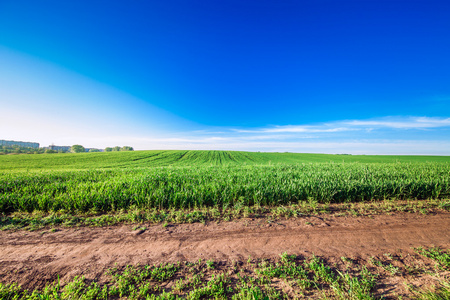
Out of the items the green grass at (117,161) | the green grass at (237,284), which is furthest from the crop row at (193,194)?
the green grass at (117,161)

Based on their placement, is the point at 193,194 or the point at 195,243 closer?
the point at 195,243

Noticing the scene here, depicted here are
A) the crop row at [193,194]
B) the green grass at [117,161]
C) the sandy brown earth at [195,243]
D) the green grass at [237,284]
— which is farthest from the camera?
the green grass at [117,161]

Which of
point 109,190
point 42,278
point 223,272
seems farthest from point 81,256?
point 109,190

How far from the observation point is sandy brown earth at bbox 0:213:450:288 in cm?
311

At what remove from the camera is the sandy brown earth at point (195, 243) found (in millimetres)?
3105

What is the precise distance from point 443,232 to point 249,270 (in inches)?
218

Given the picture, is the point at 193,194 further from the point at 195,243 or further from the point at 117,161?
the point at 117,161

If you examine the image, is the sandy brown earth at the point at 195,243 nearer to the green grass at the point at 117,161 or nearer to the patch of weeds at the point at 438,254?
the patch of weeds at the point at 438,254

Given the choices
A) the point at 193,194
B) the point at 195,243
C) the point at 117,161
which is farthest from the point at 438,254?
the point at 117,161

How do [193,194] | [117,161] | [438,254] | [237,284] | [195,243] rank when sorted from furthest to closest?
[117,161] → [193,194] → [195,243] → [438,254] → [237,284]

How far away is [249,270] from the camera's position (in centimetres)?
297

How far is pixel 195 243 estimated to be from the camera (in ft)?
12.4

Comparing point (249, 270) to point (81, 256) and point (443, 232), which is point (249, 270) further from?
point (443, 232)

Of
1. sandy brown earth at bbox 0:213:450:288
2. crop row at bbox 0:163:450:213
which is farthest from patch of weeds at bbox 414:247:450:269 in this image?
crop row at bbox 0:163:450:213
